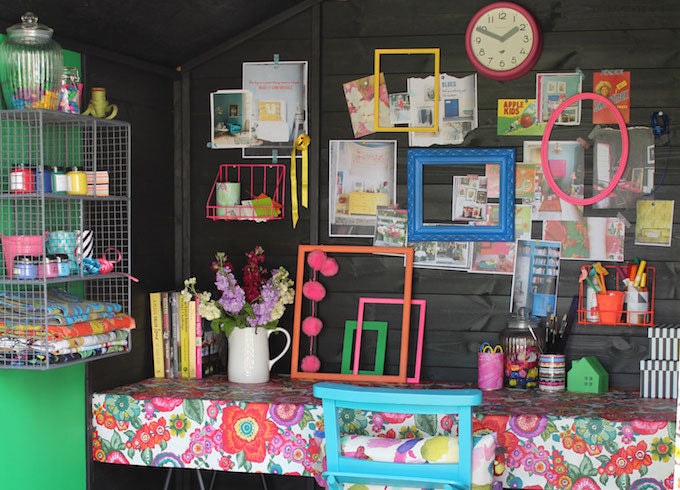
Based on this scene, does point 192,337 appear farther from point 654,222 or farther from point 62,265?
point 654,222

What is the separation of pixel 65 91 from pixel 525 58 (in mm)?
1554

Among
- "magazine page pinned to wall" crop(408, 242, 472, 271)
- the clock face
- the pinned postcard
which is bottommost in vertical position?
"magazine page pinned to wall" crop(408, 242, 472, 271)

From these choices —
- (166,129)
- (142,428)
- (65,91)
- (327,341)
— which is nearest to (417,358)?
(327,341)

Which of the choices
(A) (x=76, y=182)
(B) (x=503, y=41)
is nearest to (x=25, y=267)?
(A) (x=76, y=182)

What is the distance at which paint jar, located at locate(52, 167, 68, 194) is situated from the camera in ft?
9.26

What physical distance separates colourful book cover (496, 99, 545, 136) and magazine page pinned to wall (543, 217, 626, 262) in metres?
0.33

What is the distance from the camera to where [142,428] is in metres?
3.26

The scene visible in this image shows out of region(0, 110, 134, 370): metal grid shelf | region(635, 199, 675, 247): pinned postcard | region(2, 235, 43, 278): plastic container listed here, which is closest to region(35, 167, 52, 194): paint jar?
region(0, 110, 134, 370): metal grid shelf

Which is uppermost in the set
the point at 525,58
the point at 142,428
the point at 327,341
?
the point at 525,58

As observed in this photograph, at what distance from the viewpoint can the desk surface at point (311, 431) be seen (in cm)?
291

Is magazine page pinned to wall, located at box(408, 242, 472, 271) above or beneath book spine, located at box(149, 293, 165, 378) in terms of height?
above

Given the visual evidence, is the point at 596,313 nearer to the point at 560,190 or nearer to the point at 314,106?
the point at 560,190

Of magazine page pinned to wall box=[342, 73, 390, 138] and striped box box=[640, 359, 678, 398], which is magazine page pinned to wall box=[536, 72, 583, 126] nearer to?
magazine page pinned to wall box=[342, 73, 390, 138]

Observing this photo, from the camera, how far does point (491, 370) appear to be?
341 centimetres
